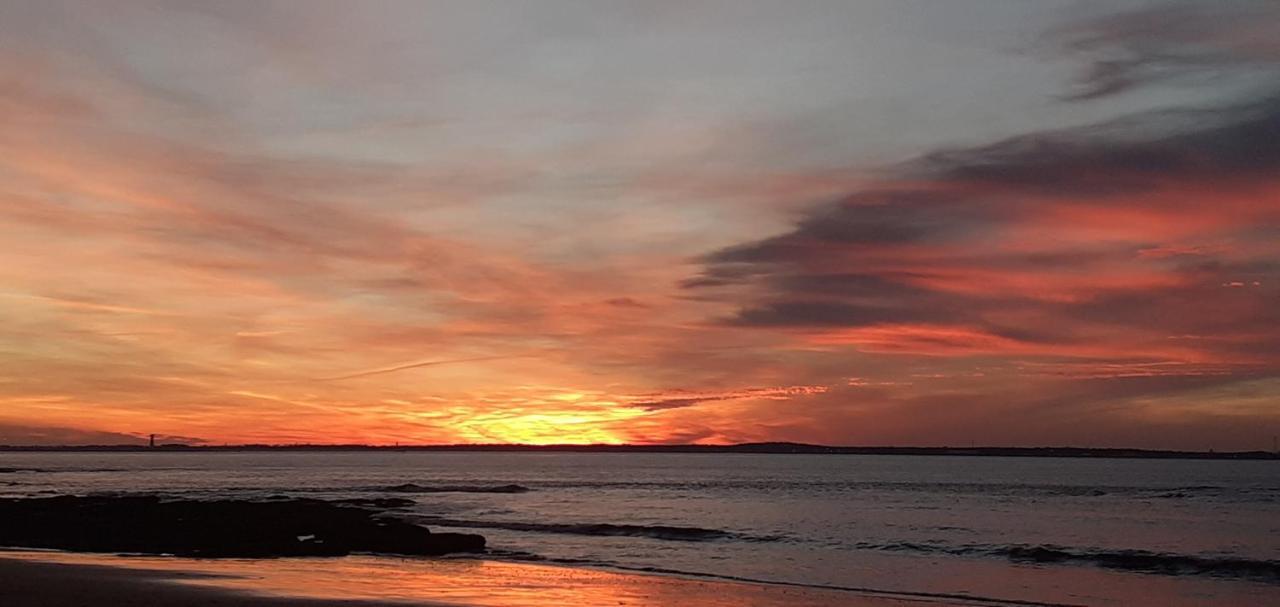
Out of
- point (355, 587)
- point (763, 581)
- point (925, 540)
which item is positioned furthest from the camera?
point (925, 540)

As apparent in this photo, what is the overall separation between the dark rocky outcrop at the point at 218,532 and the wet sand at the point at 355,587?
10.3 ft

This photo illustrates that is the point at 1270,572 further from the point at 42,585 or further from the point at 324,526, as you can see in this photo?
the point at 42,585

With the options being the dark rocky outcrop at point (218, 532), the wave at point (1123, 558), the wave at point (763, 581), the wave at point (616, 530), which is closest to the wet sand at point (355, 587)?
the wave at point (763, 581)

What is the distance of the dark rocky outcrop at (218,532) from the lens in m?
34.4

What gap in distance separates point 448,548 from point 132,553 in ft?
32.1

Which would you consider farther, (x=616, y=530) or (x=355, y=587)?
(x=616, y=530)

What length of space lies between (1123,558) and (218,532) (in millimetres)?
30853

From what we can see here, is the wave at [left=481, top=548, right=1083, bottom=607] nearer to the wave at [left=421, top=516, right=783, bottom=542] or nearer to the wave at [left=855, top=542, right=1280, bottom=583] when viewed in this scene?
the wave at [left=421, top=516, right=783, bottom=542]

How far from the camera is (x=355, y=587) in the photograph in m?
24.6

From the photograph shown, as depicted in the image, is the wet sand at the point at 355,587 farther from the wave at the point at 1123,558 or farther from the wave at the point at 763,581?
the wave at the point at 1123,558

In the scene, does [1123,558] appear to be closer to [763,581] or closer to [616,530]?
[763,581]

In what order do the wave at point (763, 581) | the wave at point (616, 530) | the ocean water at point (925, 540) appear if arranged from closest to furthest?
the wave at point (763, 581) < the ocean water at point (925, 540) < the wave at point (616, 530)

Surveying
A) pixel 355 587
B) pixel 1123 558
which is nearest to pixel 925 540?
pixel 1123 558

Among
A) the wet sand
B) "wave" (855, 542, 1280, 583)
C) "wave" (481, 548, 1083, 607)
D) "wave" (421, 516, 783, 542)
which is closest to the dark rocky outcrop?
"wave" (481, 548, 1083, 607)
